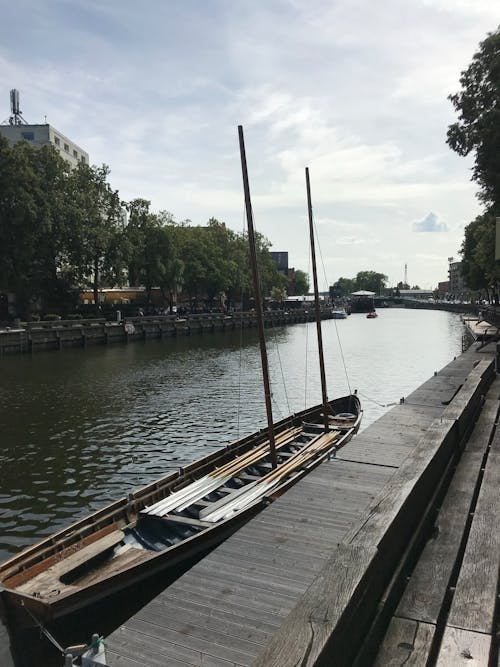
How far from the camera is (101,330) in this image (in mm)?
63000

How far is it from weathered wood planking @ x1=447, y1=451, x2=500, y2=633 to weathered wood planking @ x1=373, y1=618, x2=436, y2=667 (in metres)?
0.27

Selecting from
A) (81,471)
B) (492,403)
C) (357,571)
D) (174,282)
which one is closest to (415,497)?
(357,571)

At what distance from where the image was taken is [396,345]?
211 feet

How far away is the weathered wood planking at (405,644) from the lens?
386 centimetres

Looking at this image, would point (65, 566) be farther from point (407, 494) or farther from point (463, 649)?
point (463, 649)

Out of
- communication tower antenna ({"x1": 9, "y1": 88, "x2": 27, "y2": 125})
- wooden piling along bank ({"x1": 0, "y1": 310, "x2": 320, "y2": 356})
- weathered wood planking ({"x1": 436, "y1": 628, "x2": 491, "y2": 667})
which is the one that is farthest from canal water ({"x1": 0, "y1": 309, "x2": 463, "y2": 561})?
communication tower antenna ({"x1": 9, "y1": 88, "x2": 27, "y2": 125})

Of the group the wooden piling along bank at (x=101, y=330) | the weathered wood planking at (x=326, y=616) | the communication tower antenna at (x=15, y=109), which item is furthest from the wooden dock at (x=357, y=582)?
the communication tower antenna at (x=15, y=109)

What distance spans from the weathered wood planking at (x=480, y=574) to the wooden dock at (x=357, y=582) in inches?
0.5

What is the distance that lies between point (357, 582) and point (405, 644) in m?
0.92

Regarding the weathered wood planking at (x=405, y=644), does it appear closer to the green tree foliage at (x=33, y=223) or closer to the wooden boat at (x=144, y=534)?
the wooden boat at (x=144, y=534)

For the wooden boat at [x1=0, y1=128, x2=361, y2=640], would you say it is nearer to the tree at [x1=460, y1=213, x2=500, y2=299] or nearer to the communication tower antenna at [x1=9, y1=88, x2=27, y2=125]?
the tree at [x1=460, y1=213, x2=500, y2=299]

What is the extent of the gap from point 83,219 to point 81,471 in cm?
5137

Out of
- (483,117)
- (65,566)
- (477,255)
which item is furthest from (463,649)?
(477,255)

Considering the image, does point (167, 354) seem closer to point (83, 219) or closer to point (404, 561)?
point (83, 219)
